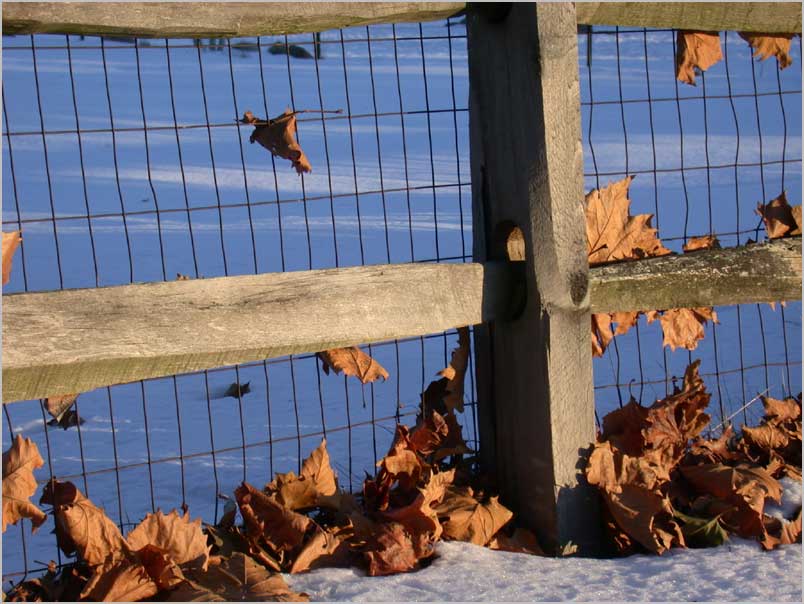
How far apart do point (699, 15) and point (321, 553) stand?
5.88ft

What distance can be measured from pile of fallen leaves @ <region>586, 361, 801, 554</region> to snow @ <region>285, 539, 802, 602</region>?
0.29 ft

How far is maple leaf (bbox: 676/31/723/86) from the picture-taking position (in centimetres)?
283

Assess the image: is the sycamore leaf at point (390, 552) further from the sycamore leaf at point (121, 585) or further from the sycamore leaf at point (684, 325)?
the sycamore leaf at point (684, 325)

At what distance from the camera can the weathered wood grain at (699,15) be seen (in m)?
2.50

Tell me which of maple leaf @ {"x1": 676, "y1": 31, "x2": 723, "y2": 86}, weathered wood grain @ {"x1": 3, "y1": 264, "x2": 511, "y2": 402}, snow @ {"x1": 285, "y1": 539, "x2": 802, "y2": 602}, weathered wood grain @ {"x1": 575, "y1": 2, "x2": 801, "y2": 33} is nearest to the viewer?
weathered wood grain @ {"x1": 3, "y1": 264, "x2": 511, "y2": 402}

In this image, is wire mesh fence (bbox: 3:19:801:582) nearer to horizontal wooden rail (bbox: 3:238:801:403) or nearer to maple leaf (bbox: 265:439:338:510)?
maple leaf (bbox: 265:439:338:510)

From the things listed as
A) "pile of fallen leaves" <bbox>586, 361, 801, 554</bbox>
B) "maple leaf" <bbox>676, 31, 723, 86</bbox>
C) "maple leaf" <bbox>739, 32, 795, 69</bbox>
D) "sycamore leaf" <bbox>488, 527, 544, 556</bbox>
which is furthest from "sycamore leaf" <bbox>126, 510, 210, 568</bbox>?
"maple leaf" <bbox>739, 32, 795, 69</bbox>

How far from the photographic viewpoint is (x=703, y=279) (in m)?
2.64

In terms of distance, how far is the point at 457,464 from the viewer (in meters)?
2.83

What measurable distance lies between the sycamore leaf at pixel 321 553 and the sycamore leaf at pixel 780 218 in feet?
5.70

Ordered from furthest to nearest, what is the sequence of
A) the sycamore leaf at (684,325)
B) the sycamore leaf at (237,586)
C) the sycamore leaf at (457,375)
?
the sycamore leaf at (684,325), the sycamore leaf at (457,375), the sycamore leaf at (237,586)

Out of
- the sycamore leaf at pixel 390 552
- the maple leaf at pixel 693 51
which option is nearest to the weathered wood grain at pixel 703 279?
the maple leaf at pixel 693 51

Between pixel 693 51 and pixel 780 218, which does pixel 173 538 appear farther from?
pixel 780 218

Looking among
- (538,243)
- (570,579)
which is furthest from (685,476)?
(538,243)
